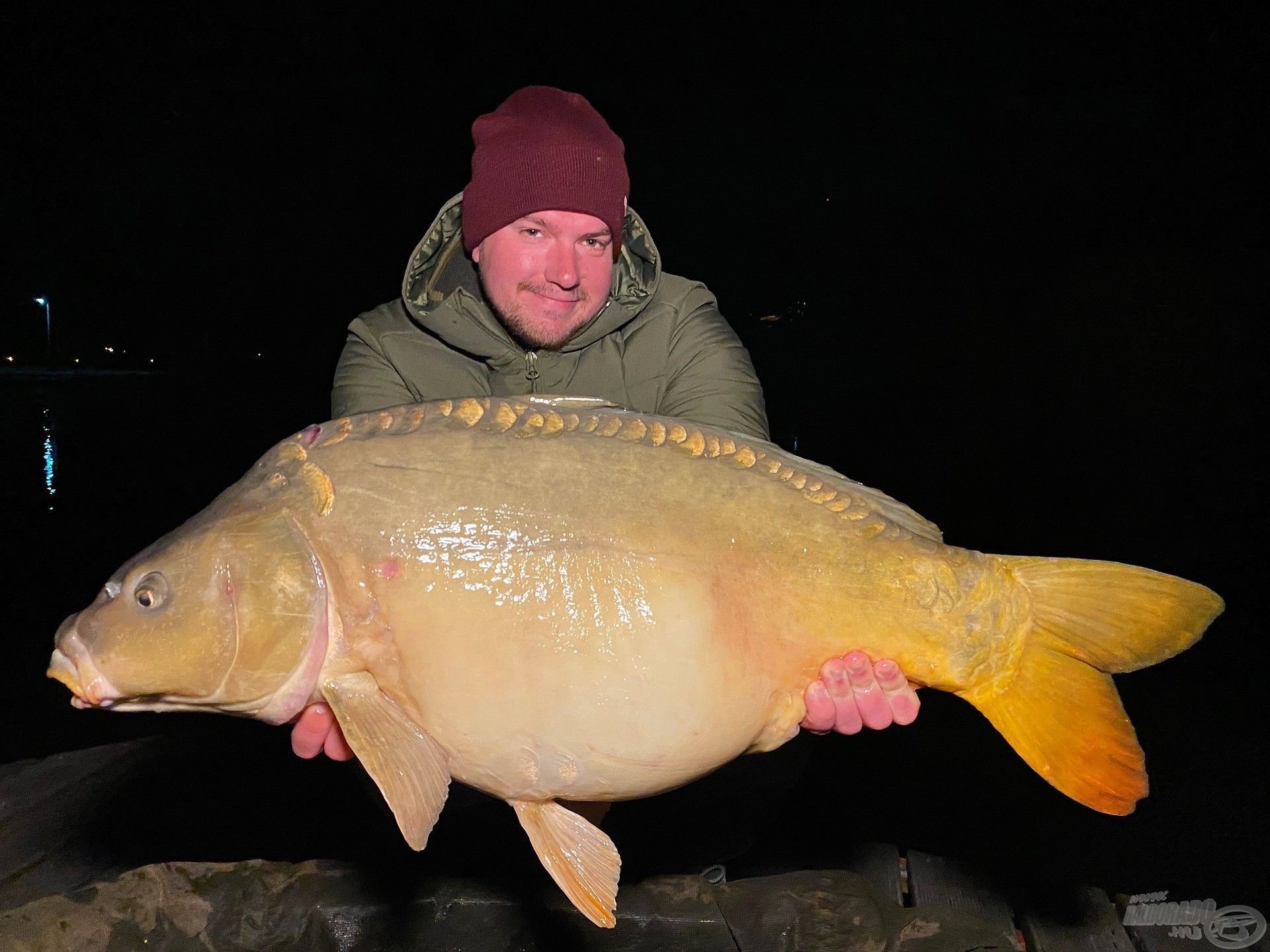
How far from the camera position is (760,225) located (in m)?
34.4

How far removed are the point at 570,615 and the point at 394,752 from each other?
1.12 ft

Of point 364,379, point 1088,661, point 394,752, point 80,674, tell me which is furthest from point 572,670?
point 364,379

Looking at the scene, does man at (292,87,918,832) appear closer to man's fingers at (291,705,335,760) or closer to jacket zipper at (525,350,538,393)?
jacket zipper at (525,350,538,393)

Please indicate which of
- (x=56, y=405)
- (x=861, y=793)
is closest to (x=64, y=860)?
(x=861, y=793)

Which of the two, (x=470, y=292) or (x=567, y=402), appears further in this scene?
(x=470, y=292)

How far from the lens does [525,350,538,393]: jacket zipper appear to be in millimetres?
2426

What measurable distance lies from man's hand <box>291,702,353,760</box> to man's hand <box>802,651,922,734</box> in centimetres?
85

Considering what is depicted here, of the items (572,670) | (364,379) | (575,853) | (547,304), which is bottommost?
(575,853)

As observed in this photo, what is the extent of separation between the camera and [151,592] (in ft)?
4.71

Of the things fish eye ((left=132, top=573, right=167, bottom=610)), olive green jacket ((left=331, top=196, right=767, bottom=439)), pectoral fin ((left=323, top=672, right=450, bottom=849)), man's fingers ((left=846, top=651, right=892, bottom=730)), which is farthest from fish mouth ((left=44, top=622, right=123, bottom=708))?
man's fingers ((left=846, top=651, right=892, bottom=730))

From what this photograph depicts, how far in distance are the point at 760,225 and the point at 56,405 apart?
23420 millimetres

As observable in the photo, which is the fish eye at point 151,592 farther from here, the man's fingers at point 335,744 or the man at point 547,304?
the man at point 547,304

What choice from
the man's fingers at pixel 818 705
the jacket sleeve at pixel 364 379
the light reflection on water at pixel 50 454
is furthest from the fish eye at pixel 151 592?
the light reflection on water at pixel 50 454

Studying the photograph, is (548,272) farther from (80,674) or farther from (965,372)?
(965,372)
